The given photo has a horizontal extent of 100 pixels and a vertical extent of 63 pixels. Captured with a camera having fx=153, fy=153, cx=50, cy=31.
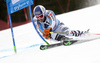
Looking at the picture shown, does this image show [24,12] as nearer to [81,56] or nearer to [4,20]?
[4,20]

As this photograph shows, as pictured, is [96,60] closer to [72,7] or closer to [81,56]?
[81,56]

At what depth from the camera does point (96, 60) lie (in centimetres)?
178

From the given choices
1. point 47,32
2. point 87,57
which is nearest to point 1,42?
point 47,32

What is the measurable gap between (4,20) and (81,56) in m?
6.99

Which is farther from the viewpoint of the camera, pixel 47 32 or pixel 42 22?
pixel 42 22

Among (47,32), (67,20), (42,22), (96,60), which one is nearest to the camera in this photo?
(96,60)

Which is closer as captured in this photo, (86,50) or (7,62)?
(86,50)

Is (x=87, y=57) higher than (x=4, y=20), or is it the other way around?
(x=4, y=20)

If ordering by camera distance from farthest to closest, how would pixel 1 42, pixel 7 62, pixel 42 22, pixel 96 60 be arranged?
pixel 1 42
pixel 42 22
pixel 7 62
pixel 96 60

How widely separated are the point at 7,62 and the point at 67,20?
4.81 meters

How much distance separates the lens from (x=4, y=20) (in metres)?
8.29

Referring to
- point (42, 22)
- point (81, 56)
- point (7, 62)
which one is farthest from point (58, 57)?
point (42, 22)

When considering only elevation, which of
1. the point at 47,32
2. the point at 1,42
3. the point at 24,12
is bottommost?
the point at 1,42

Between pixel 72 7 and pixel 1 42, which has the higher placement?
pixel 72 7
